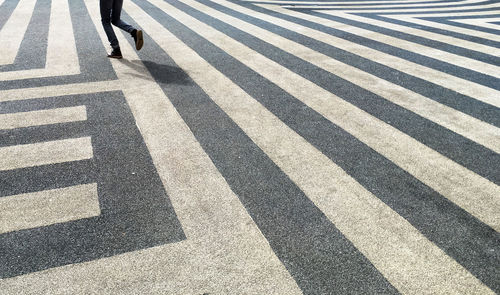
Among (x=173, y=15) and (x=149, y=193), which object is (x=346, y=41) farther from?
(x=149, y=193)

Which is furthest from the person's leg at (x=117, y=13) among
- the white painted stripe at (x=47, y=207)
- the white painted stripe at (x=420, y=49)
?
the white painted stripe at (x=420, y=49)

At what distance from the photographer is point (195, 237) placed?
8.73 feet

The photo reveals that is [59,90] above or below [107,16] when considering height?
below

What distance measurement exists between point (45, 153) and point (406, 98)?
4024 millimetres

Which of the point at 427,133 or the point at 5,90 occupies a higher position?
the point at 427,133

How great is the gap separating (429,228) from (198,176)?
1769 millimetres

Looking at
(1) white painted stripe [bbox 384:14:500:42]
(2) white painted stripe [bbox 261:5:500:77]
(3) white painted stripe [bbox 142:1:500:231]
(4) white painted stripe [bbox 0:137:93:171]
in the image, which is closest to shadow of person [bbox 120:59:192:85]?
(3) white painted stripe [bbox 142:1:500:231]

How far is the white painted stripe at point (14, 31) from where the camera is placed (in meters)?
6.48

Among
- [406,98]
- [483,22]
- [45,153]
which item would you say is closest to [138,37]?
[45,153]

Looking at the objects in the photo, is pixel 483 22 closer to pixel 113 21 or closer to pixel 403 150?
pixel 403 150

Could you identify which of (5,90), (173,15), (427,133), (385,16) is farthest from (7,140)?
(385,16)

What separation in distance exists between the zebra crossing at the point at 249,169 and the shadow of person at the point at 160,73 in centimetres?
4

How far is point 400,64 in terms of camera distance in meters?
6.24

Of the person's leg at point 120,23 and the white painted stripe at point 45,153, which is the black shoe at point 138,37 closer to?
the person's leg at point 120,23
